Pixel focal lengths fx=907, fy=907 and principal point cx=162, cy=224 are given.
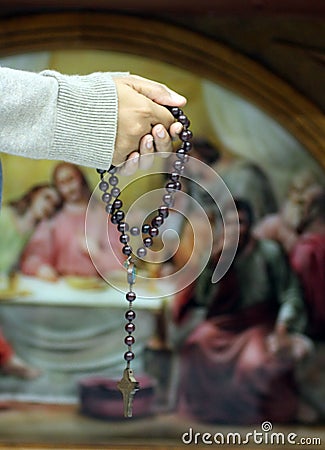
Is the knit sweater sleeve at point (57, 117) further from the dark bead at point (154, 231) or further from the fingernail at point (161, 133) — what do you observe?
the dark bead at point (154, 231)

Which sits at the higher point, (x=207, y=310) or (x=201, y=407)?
(x=207, y=310)

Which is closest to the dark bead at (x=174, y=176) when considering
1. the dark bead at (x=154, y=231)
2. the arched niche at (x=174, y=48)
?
the dark bead at (x=154, y=231)

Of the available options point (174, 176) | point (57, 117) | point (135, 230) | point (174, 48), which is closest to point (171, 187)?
point (174, 176)

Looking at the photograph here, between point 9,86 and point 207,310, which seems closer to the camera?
point 9,86

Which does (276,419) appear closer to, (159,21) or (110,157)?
(159,21)

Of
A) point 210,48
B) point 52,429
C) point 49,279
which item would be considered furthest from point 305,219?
point 52,429

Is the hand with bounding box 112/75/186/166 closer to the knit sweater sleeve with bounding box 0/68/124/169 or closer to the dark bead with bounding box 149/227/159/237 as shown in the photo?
the knit sweater sleeve with bounding box 0/68/124/169

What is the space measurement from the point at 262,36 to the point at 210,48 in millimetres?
348

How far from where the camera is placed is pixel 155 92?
1.66 m

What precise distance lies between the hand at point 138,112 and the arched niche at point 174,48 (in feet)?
13.0

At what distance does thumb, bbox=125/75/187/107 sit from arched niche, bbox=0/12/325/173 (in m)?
3.95

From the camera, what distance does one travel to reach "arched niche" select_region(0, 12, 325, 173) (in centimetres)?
553

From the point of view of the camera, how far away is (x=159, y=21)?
5535mm

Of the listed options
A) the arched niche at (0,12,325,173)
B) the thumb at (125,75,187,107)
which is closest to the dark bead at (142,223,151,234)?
the thumb at (125,75,187,107)
